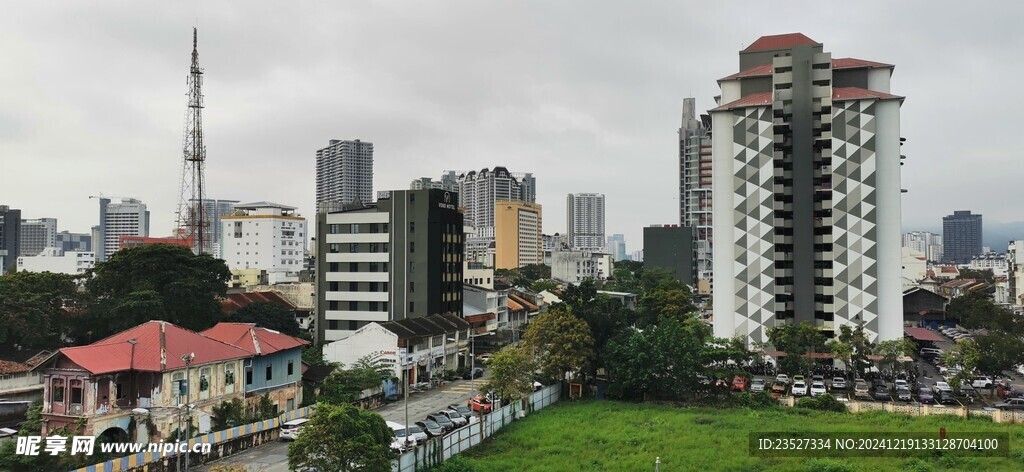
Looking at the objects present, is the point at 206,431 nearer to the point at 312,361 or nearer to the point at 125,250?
the point at 312,361

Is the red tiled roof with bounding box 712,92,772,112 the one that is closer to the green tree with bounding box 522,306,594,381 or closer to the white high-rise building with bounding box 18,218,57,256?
the green tree with bounding box 522,306,594,381

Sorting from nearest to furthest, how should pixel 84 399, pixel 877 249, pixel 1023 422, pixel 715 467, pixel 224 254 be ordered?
pixel 715 467 → pixel 84 399 → pixel 1023 422 → pixel 877 249 → pixel 224 254

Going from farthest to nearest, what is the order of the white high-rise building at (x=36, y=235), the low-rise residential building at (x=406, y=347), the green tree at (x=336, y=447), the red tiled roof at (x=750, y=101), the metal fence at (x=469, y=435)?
the white high-rise building at (x=36, y=235), the red tiled roof at (x=750, y=101), the low-rise residential building at (x=406, y=347), the metal fence at (x=469, y=435), the green tree at (x=336, y=447)

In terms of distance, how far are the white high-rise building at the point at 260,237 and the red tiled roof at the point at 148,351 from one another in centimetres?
7963

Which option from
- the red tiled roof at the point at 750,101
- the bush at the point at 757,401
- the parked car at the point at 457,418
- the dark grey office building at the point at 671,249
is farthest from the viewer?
the dark grey office building at the point at 671,249

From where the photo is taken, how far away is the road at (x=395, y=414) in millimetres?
26953

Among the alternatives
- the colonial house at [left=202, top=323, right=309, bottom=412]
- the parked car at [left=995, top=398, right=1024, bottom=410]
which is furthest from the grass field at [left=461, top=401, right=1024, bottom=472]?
the colonial house at [left=202, top=323, right=309, bottom=412]

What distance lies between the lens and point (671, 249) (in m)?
113

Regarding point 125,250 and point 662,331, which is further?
point 125,250

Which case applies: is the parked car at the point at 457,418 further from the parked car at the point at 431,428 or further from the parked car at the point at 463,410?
→ the parked car at the point at 431,428

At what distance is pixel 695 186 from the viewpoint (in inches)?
5379

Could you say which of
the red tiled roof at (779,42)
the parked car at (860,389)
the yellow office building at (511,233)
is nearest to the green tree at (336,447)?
the parked car at (860,389)

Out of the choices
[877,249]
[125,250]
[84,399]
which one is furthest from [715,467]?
[125,250]

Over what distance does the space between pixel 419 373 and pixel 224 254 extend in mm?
75131
